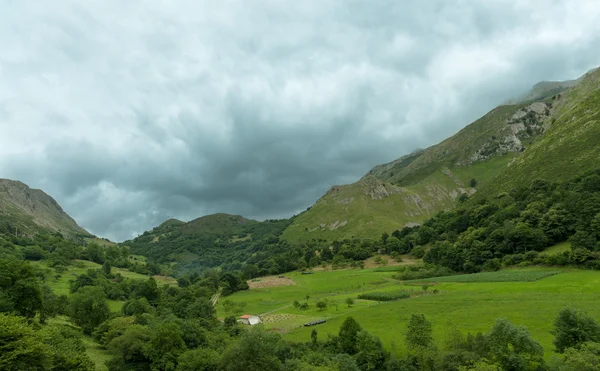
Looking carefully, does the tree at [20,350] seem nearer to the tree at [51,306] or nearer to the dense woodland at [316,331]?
the dense woodland at [316,331]

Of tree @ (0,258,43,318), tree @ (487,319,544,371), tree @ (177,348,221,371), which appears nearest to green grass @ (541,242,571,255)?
tree @ (487,319,544,371)

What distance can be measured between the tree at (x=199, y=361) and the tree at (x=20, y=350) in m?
17.3

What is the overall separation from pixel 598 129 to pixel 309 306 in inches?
5569

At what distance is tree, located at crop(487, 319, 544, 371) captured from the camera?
116 feet

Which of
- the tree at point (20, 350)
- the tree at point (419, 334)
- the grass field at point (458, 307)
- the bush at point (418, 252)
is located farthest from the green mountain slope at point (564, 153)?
the tree at point (20, 350)

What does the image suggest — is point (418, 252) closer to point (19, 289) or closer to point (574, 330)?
point (574, 330)

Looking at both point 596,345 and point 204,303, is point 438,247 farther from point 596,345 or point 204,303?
point 596,345

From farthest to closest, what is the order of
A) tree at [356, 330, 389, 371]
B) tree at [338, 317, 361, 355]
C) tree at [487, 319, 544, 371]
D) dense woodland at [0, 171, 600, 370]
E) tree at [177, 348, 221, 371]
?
tree at [338, 317, 361, 355] → tree at [356, 330, 389, 371] → tree at [177, 348, 221, 371] → dense woodland at [0, 171, 600, 370] → tree at [487, 319, 544, 371]

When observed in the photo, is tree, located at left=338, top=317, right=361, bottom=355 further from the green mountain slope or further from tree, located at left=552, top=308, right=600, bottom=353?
the green mountain slope

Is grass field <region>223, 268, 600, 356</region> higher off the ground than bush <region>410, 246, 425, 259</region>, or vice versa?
bush <region>410, 246, 425, 259</region>

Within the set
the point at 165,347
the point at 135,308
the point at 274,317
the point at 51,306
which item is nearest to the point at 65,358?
the point at 165,347

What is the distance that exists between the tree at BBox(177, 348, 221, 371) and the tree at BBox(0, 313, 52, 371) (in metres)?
17.3

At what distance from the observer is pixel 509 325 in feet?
123

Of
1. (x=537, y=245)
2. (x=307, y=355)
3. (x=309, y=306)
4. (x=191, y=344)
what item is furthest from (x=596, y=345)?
(x=537, y=245)
